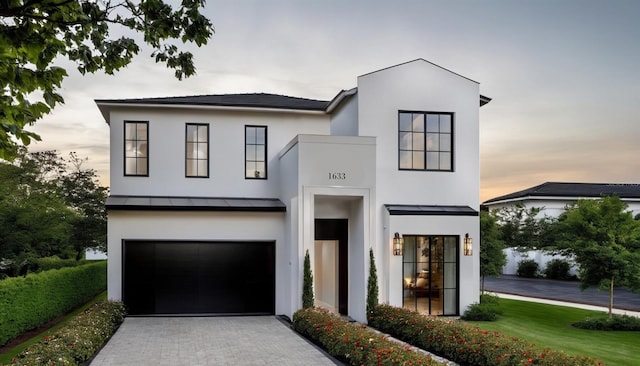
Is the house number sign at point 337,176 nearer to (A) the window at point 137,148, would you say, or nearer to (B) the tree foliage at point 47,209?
(A) the window at point 137,148

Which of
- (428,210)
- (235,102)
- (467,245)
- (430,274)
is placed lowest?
(430,274)

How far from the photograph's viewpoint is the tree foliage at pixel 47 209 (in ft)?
72.0

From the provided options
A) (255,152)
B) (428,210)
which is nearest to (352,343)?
(428,210)

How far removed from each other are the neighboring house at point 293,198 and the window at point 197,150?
0.11 ft

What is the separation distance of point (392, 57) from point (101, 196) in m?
19.1

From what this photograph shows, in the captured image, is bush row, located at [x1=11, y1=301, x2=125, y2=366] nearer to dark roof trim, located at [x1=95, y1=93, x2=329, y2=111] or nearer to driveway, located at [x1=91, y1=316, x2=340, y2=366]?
driveway, located at [x1=91, y1=316, x2=340, y2=366]

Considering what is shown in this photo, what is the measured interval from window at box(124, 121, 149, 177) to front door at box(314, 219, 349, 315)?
5901mm

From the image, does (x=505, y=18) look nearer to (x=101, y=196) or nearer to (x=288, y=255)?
(x=288, y=255)

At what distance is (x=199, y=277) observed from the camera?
1759 cm

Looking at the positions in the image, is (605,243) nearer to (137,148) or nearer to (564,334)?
(564,334)

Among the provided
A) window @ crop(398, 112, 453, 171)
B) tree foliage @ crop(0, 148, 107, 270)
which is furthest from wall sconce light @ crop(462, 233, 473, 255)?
tree foliage @ crop(0, 148, 107, 270)

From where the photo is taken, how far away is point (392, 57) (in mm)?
→ 21016

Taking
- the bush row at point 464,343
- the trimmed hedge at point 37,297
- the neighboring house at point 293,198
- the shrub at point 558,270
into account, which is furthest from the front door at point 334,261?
the shrub at point 558,270

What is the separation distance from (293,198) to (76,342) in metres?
7.35
